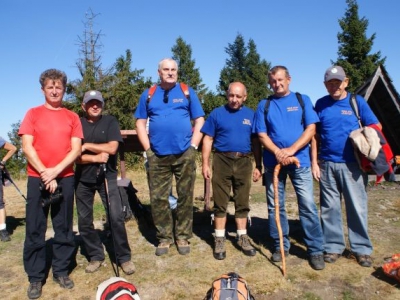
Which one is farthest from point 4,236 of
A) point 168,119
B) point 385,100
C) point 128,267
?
point 385,100

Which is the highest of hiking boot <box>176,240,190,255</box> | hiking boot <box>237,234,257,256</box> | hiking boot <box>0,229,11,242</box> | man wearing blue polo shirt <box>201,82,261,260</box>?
man wearing blue polo shirt <box>201,82,261,260</box>

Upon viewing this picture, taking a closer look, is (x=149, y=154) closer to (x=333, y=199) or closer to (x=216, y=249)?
(x=216, y=249)

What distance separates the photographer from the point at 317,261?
4.48 meters

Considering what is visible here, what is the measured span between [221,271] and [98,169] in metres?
2.14

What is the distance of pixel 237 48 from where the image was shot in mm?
53219

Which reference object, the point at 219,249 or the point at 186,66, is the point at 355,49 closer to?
the point at 186,66

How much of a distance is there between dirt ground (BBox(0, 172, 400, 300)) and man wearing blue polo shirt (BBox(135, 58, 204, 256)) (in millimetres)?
492

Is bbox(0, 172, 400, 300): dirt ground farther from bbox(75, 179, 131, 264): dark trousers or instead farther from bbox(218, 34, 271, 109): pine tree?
bbox(218, 34, 271, 109): pine tree

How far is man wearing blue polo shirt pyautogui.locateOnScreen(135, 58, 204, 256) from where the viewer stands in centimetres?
480

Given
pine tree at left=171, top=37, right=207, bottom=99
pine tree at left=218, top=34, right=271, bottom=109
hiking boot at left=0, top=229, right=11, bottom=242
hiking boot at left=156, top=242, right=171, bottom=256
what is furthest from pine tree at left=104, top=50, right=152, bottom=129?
hiking boot at left=156, top=242, right=171, bottom=256

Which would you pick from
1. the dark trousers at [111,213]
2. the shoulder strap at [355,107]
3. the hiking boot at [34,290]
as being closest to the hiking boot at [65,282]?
the hiking boot at [34,290]

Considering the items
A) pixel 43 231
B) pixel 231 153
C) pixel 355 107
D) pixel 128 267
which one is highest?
pixel 355 107

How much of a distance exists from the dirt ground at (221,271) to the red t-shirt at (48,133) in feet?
5.33

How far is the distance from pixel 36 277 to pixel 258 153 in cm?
332
